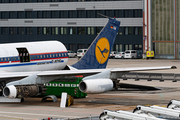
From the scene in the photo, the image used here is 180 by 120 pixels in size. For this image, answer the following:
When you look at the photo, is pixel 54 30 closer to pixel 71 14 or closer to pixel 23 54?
pixel 71 14

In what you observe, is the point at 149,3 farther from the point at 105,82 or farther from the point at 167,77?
the point at 105,82

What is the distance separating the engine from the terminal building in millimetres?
89140

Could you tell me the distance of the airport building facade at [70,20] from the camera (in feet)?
422

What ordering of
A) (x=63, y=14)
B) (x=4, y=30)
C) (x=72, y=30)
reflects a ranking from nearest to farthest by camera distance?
(x=63, y=14)
(x=72, y=30)
(x=4, y=30)

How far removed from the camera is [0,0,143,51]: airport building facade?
128 meters

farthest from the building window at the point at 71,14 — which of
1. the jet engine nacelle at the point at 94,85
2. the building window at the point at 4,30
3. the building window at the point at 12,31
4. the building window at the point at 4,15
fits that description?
the jet engine nacelle at the point at 94,85

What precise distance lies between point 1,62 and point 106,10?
99908 mm

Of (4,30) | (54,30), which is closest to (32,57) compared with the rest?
(54,30)

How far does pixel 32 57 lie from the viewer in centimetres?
3519

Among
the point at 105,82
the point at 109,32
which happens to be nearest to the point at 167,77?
the point at 109,32

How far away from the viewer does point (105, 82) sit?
30.5m

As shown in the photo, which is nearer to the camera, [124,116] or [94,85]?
[124,116]

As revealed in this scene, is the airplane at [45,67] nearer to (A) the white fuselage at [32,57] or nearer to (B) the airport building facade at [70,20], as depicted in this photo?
(A) the white fuselage at [32,57]

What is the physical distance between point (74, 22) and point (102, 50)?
96160 mm
